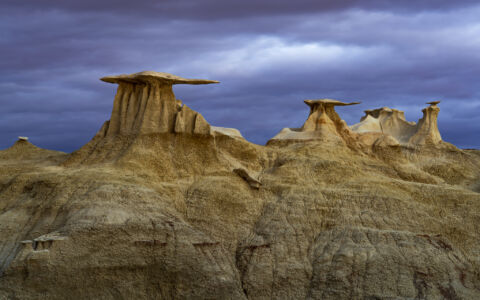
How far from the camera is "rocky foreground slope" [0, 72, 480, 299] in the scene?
1547 inches

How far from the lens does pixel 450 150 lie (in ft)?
221

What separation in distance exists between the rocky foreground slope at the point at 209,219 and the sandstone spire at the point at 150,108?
0.08 m

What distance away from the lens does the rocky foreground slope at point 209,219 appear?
129ft

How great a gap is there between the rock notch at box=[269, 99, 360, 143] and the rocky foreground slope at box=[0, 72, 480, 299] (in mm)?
1912

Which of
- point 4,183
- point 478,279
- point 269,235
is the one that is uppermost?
point 4,183

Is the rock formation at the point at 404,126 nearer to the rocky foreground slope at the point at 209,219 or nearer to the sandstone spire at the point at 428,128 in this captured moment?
the sandstone spire at the point at 428,128

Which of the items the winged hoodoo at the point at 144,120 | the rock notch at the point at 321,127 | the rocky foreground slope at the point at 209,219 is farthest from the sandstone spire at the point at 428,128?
the winged hoodoo at the point at 144,120

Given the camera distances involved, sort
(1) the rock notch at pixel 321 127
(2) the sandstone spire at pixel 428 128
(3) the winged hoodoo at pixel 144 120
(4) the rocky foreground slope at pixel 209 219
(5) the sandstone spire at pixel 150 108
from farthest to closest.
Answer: (2) the sandstone spire at pixel 428 128
(1) the rock notch at pixel 321 127
(5) the sandstone spire at pixel 150 108
(3) the winged hoodoo at pixel 144 120
(4) the rocky foreground slope at pixel 209 219

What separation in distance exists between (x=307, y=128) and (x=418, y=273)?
733 inches

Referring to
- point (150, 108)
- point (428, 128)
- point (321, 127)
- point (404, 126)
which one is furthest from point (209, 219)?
point (404, 126)

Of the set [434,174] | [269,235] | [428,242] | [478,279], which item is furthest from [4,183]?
[434,174]

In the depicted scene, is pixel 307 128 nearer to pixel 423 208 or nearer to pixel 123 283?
pixel 423 208

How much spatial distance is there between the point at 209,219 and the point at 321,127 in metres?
16.9

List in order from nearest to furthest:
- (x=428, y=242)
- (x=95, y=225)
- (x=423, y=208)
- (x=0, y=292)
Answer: (x=0, y=292), (x=95, y=225), (x=428, y=242), (x=423, y=208)
